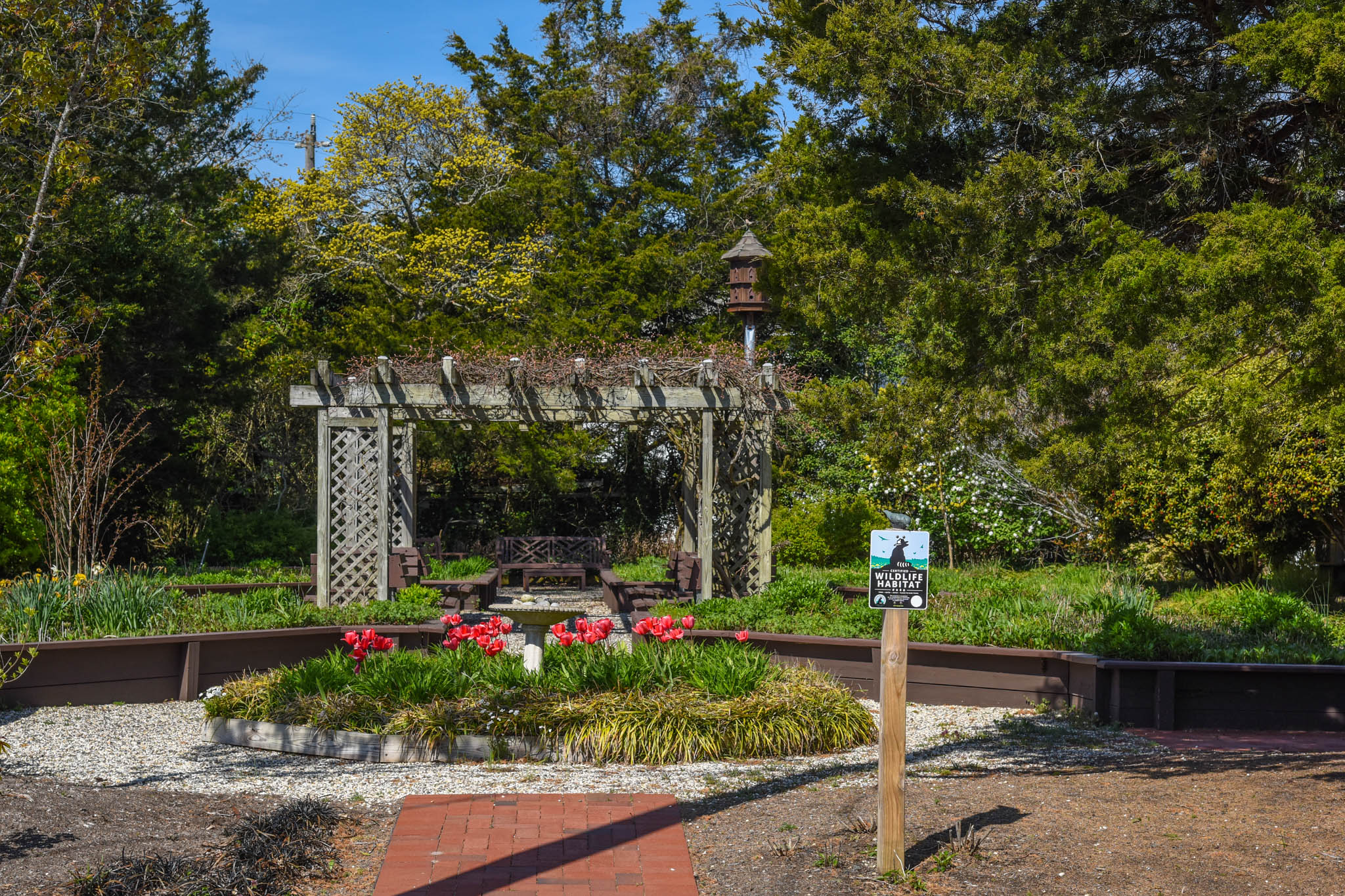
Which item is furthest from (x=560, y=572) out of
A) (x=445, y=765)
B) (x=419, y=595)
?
(x=445, y=765)

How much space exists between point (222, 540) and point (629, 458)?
6.79 metres

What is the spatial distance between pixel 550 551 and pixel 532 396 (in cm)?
605

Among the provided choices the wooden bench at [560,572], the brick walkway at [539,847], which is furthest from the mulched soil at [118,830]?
the wooden bench at [560,572]

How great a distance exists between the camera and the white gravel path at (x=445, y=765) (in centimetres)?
565

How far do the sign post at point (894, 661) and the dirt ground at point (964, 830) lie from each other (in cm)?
17

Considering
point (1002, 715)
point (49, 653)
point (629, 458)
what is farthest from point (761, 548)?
point (629, 458)

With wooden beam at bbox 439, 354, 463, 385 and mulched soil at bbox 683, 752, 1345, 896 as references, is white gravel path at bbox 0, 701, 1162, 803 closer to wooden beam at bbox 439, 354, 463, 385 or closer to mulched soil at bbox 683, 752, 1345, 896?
mulched soil at bbox 683, 752, 1345, 896

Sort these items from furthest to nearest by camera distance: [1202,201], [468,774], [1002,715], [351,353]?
[351,353] < [1002,715] < [1202,201] < [468,774]

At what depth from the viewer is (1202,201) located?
22.9 ft

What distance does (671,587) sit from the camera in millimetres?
11867

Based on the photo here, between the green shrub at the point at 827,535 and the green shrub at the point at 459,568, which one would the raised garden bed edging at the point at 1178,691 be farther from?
the green shrub at the point at 459,568

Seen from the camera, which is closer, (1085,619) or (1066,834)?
(1066,834)

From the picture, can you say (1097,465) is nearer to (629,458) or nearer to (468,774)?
(468,774)

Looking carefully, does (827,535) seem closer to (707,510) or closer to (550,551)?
(550,551)
